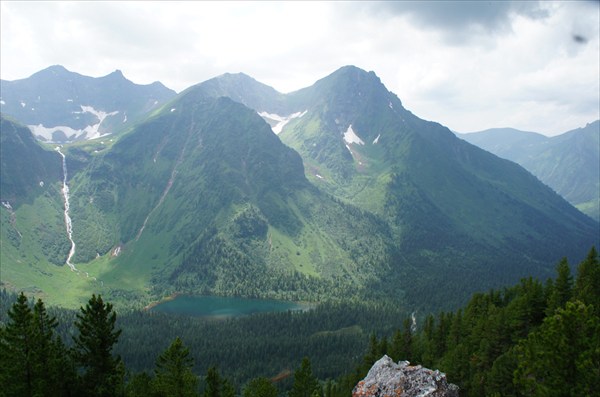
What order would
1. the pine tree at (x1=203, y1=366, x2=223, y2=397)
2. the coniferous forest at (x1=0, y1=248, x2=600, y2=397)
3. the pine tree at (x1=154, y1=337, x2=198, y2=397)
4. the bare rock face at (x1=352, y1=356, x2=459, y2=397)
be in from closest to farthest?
1. the coniferous forest at (x1=0, y1=248, x2=600, y2=397)
2. the bare rock face at (x1=352, y1=356, x2=459, y2=397)
3. the pine tree at (x1=154, y1=337, x2=198, y2=397)
4. the pine tree at (x1=203, y1=366, x2=223, y2=397)

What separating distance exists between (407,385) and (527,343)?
11782mm

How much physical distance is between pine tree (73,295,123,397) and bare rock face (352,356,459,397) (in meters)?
24.0

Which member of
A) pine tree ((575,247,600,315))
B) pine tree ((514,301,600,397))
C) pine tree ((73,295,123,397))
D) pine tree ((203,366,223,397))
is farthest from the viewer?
pine tree ((575,247,600,315))

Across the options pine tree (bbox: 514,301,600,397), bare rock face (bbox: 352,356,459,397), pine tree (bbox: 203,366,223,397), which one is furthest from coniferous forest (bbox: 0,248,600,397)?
bare rock face (bbox: 352,356,459,397)

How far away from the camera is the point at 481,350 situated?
2574 inches

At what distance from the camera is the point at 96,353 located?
118 ft

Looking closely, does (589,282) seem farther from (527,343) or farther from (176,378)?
(176,378)

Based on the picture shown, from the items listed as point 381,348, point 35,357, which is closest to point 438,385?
point 35,357

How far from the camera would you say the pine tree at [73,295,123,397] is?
3547 centimetres

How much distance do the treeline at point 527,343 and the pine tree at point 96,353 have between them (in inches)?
1327

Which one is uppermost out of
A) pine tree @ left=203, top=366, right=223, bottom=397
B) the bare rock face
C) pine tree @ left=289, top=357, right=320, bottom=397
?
the bare rock face

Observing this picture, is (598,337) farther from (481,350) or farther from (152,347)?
(152,347)

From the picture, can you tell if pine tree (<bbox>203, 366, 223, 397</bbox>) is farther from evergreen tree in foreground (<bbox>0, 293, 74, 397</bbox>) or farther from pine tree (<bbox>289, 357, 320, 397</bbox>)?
evergreen tree in foreground (<bbox>0, 293, 74, 397</bbox>)

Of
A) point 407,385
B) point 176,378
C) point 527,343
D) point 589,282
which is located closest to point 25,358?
point 176,378
